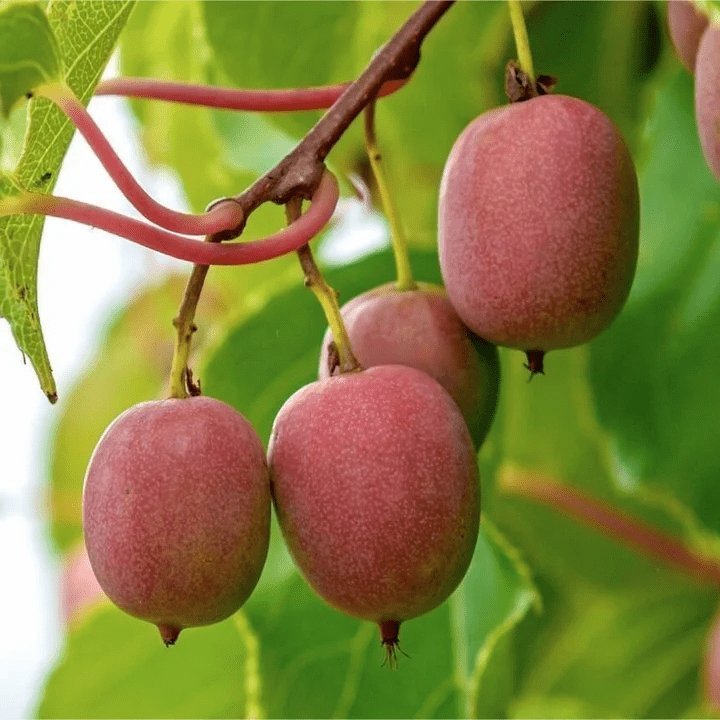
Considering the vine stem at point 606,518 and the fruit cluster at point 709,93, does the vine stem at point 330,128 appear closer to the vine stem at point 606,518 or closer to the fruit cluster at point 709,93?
the fruit cluster at point 709,93

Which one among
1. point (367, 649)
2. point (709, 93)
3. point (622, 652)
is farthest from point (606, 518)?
point (709, 93)

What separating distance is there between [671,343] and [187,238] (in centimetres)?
43

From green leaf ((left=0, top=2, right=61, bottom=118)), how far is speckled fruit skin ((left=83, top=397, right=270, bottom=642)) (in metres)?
0.13

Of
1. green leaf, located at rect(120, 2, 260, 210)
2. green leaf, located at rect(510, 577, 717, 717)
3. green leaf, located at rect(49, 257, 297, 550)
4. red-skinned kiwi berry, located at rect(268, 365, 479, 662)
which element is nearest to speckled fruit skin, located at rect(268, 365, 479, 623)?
red-skinned kiwi berry, located at rect(268, 365, 479, 662)

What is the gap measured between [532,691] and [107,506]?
72 cm

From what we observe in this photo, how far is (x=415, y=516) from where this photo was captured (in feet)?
1.70

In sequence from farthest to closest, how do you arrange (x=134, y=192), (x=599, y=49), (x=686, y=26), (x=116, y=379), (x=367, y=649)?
(x=116, y=379) → (x=599, y=49) → (x=367, y=649) → (x=686, y=26) → (x=134, y=192)

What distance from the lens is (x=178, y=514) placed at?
509 millimetres

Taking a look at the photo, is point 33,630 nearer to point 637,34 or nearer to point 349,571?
point 637,34

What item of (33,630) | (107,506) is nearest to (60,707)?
(107,506)

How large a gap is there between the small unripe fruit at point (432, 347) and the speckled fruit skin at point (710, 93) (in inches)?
5.1

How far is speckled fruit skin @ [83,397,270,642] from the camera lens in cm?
51

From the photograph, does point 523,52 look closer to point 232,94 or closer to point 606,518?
point 232,94

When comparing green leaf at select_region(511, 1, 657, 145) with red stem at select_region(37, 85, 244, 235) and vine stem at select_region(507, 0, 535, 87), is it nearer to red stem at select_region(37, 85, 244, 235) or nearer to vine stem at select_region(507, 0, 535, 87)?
vine stem at select_region(507, 0, 535, 87)
